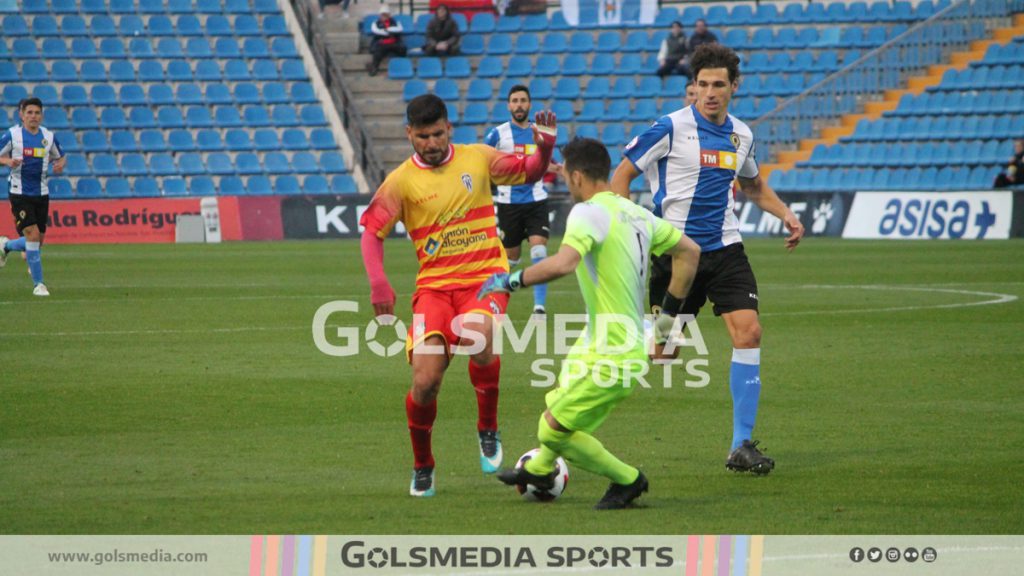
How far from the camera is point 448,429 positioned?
9.30 meters

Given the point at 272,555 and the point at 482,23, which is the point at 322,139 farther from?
the point at 272,555

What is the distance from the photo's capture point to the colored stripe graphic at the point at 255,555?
18.6ft

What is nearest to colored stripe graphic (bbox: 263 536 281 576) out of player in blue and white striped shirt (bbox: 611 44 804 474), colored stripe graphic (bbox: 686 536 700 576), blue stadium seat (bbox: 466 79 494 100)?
colored stripe graphic (bbox: 686 536 700 576)

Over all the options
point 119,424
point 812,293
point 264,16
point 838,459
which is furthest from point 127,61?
point 838,459

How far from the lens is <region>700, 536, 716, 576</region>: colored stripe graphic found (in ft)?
18.7

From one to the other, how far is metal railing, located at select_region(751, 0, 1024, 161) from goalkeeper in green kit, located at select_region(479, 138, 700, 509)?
1099 inches

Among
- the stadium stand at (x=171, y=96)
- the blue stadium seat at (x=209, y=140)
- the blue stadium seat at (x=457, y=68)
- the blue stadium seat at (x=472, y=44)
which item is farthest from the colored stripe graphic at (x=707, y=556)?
the blue stadium seat at (x=472, y=44)

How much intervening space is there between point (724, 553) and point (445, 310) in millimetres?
2303

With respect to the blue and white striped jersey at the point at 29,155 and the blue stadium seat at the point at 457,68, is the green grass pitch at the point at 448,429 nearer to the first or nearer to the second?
the blue and white striped jersey at the point at 29,155

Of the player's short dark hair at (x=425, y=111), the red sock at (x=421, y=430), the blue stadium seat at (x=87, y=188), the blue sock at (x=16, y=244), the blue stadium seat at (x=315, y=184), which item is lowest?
the blue stadium seat at (x=315, y=184)

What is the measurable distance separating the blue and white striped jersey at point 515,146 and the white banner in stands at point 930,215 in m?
14.5

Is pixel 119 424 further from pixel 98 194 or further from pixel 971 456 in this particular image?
pixel 98 194

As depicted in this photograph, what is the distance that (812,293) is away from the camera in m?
18.6

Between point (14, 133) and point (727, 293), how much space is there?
46.0ft
